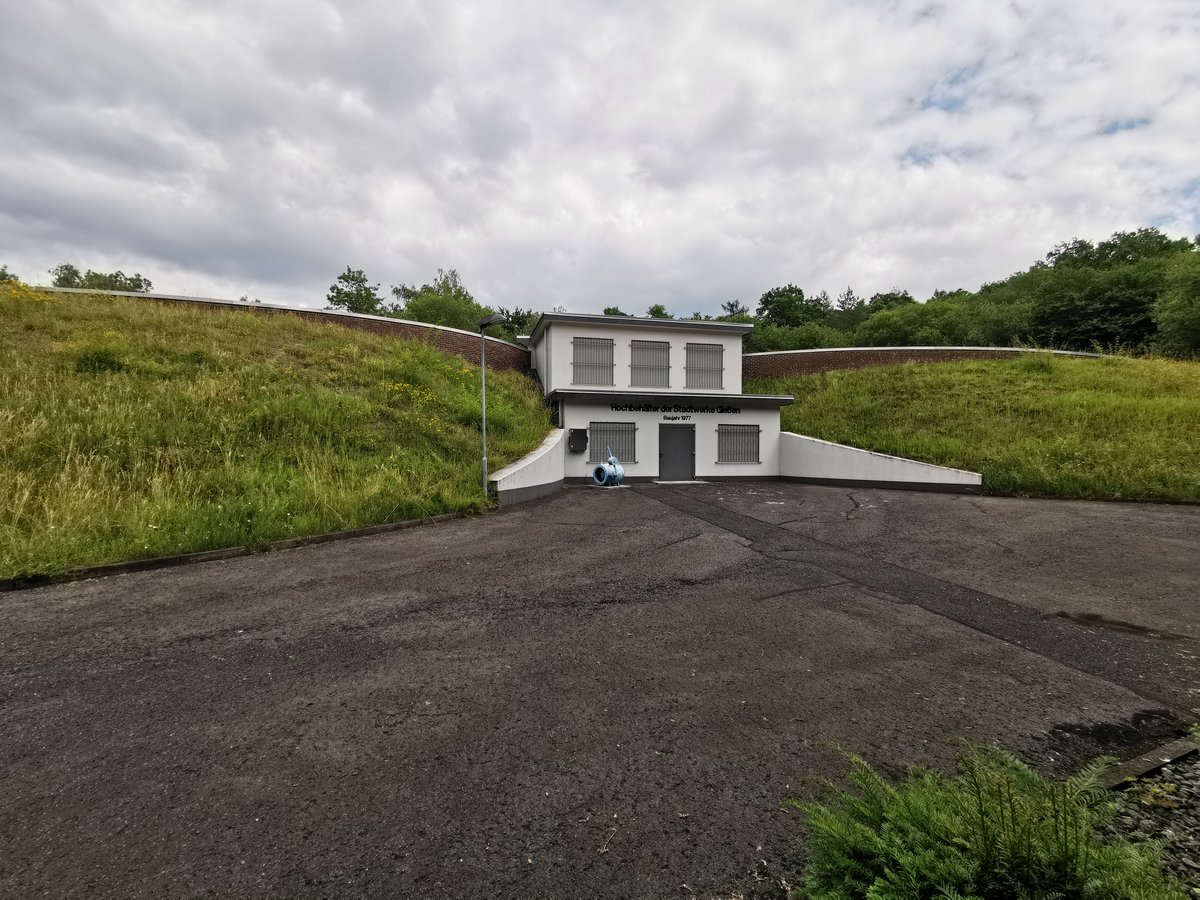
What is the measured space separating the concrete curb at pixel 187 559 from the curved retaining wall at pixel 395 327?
1431cm

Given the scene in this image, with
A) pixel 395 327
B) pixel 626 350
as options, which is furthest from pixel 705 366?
pixel 395 327

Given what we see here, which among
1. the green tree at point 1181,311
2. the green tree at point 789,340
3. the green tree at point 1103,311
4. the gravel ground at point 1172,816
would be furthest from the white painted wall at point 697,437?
the green tree at point 1103,311

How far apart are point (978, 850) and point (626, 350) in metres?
19.6

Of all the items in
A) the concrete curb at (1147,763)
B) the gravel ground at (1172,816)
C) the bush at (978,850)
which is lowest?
the concrete curb at (1147,763)

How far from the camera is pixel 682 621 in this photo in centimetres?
524

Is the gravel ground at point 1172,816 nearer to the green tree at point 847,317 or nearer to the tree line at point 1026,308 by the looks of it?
the tree line at point 1026,308

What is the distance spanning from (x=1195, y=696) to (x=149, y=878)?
6.80 metres

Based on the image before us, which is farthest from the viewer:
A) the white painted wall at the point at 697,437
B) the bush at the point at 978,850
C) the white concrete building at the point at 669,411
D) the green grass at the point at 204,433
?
the white painted wall at the point at 697,437

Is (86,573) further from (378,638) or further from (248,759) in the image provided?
(248,759)

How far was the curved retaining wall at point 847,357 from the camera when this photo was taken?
90.2ft

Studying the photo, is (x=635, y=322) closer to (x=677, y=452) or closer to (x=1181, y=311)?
(x=677, y=452)

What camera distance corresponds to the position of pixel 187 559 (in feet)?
23.9

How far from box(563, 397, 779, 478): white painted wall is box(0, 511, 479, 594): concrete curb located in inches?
357

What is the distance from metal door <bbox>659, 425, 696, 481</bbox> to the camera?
1917 cm
